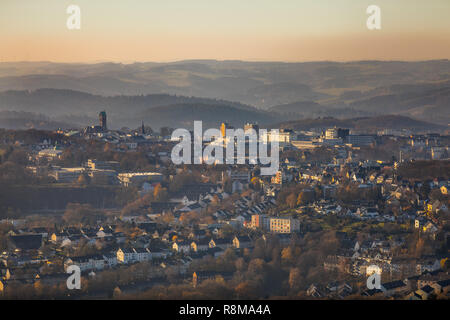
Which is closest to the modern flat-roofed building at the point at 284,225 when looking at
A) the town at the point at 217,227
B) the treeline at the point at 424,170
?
the town at the point at 217,227

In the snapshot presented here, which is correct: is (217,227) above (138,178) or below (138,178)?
above

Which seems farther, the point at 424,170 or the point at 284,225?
the point at 424,170

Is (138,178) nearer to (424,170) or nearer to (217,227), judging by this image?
(424,170)

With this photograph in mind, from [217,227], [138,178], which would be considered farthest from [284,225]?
[138,178]

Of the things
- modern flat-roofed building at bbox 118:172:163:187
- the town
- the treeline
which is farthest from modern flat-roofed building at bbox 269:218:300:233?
modern flat-roofed building at bbox 118:172:163:187

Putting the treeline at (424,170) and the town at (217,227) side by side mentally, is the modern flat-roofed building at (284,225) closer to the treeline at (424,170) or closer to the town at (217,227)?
the town at (217,227)

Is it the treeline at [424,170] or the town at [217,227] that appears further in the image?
the treeline at [424,170]

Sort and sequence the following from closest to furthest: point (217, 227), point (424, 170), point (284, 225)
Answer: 1. point (284, 225)
2. point (217, 227)
3. point (424, 170)

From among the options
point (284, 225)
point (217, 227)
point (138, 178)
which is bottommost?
point (138, 178)
